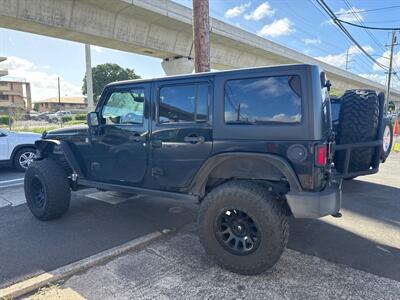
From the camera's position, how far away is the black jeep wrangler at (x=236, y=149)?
291cm

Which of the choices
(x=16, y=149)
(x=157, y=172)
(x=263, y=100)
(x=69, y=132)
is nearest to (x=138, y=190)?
(x=157, y=172)

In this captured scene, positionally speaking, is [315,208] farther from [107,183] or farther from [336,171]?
[107,183]

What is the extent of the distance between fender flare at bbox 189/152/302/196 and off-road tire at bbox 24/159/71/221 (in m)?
2.08

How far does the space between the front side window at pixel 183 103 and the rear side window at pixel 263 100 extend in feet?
0.93

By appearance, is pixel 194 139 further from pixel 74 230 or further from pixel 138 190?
pixel 74 230

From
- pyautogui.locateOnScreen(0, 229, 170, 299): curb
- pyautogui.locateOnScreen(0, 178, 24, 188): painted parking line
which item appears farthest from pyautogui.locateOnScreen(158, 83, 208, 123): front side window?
pyautogui.locateOnScreen(0, 178, 24, 188): painted parking line

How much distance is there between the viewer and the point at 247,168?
318 centimetres

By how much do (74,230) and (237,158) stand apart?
2497 mm

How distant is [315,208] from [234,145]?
0.94 m

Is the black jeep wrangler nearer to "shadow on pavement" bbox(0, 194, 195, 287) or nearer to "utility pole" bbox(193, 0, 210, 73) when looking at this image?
"shadow on pavement" bbox(0, 194, 195, 287)

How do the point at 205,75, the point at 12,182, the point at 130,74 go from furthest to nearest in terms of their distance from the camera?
the point at 130,74 < the point at 12,182 < the point at 205,75

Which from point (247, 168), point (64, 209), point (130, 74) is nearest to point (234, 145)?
point (247, 168)

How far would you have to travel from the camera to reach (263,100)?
3.08 metres

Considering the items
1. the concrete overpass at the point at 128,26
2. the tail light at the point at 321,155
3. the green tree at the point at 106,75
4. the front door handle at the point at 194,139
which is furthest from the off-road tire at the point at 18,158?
the green tree at the point at 106,75
